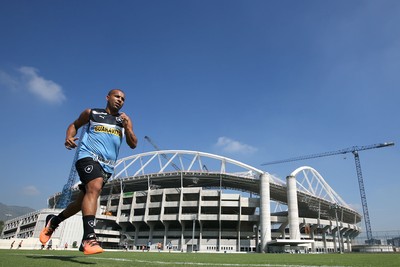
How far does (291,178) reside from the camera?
63.8 metres

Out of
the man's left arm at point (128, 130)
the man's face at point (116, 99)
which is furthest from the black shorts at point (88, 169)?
the man's face at point (116, 99)

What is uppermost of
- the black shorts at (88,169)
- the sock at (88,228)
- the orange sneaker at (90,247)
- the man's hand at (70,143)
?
the man's hand at (70,143)

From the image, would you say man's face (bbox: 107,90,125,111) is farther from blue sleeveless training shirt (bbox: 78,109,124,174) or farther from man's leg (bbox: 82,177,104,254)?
man's leg (bbox: 82,177,104,254)

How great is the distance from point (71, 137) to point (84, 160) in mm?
620

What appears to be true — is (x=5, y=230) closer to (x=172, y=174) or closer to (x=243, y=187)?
(x=172, y=174)

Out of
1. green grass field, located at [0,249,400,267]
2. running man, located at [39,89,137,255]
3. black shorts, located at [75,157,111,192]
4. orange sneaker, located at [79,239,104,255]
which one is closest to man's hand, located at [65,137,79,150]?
running man, located at [39,89,137,255]

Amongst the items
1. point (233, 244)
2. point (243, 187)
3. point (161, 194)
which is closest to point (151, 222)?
point (161, 194)

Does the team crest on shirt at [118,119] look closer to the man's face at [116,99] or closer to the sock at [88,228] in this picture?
the man's face at [116,99]

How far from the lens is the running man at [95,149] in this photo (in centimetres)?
373

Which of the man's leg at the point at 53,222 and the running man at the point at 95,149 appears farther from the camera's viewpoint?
the man's leg at the point at 53,222

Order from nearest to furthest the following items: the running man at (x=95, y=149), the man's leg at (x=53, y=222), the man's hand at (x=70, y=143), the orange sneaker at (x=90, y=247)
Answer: the orange sneaker at (x=90, y=247) → the running man at (x=95, y=149) → the man's hand at (x=70, y=143) → the man's leg at (x=53, y=222)

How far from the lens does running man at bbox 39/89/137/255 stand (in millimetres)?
3734

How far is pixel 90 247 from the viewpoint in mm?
3475

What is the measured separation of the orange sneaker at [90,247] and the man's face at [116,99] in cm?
203
